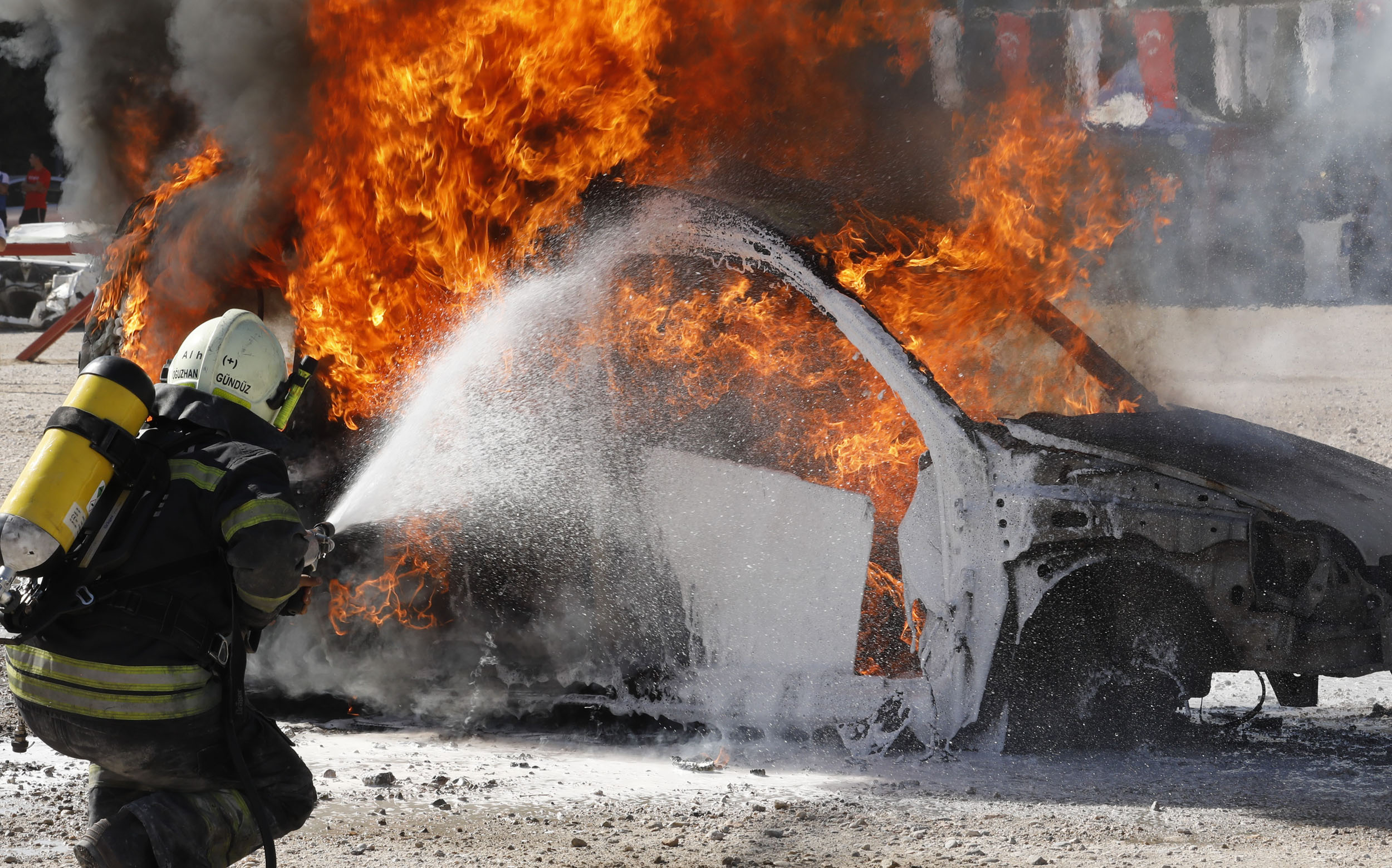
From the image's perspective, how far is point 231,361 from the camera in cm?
300

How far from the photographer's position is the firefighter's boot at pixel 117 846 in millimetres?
2709

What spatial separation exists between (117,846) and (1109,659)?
3185 millimetres

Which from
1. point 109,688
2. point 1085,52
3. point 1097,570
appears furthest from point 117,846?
point 1085,52

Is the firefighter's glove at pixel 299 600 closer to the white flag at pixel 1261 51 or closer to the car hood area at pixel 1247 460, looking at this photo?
the car hood area at pixel 1247 460

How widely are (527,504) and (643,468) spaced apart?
48cm

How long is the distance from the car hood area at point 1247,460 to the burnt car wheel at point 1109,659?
38cm

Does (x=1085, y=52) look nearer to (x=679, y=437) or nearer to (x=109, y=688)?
(x=679, y=437)

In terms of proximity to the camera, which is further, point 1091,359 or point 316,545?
point 1091,359

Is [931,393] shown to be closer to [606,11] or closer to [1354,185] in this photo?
[606,11]

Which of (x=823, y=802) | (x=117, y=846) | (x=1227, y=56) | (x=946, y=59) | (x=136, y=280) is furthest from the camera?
(x=1227, y=56)

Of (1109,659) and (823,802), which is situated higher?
(1109,659)

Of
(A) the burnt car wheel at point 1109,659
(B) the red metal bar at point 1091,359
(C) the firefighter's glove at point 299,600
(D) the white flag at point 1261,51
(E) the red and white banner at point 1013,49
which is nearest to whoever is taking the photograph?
(C) the firefighter's glove at point 299,600

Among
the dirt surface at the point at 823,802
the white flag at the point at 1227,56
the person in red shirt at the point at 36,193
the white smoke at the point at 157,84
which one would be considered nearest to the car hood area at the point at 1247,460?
the dirt surface at the point at 823,802

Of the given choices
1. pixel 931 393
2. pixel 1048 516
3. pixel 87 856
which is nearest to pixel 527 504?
pixel 931 393
